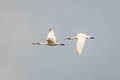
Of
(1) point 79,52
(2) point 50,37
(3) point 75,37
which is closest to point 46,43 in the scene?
(2) point 50,37

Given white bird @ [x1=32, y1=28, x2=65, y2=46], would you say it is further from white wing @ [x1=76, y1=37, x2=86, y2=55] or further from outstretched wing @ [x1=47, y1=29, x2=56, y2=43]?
white wing @ [x1=76, y1=37, x2=86, y2=55]

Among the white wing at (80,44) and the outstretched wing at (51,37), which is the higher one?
the outstretched wing at (51,37)

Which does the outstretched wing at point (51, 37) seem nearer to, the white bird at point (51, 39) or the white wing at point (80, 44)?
the white bird at point (51, 39)

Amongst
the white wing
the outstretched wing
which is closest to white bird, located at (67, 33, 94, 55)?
the white wing

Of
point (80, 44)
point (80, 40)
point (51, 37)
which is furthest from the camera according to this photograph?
point (51, 37)

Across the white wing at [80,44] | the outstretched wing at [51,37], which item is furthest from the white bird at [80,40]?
the outstretched wing at [51,37]

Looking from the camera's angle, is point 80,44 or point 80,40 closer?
point 80,44

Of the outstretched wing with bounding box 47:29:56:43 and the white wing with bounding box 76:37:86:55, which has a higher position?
the outstretched wing with bounding box 47:29:56:43

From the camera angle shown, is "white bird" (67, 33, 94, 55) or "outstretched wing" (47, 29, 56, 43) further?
"outstretched wing" (47, 29, 56, 43)

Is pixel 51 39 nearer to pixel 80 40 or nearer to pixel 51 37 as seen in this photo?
pixel 51 37

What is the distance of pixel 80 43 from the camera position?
42.8 m

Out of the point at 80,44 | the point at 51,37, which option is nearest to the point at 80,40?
the point at 80,44

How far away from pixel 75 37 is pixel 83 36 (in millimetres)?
1058

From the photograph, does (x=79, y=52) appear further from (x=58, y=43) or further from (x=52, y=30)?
(x=52, y=30)
